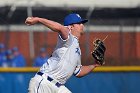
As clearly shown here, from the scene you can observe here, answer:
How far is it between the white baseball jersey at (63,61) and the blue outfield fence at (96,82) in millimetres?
2012

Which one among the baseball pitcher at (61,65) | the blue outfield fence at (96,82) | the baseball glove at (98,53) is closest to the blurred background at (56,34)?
the blue outfield fence at (96,82)

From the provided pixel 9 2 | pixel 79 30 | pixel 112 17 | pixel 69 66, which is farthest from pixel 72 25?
pixel 9 2

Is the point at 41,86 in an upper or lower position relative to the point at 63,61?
lower

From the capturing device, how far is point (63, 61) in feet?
16.9

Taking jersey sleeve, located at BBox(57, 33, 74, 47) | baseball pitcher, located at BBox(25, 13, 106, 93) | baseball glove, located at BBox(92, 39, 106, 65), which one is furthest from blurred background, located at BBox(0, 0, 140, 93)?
jersey sleeve, located at BBox(57, 33, 74, 47)

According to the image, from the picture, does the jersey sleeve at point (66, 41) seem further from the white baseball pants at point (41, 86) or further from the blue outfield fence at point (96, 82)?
the blue outfield fence at point (96, 82)

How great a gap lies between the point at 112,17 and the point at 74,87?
491 centimetres

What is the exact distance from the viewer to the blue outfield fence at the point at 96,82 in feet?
23.7

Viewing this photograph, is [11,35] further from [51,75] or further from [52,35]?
[51,75]

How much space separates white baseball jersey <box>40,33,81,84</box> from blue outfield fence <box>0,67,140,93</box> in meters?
2.01

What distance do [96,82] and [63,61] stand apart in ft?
7.08

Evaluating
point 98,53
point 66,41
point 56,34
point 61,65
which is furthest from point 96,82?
point 56,34

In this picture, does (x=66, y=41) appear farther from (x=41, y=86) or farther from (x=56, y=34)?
(x=56, y=34)

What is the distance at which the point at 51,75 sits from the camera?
205 inches
